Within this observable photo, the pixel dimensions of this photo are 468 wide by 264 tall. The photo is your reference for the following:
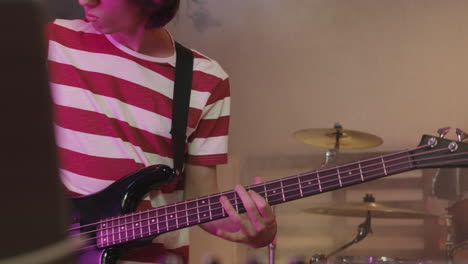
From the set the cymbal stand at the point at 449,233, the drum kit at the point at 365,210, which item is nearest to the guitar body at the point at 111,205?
the drum kit at the point at 365,210

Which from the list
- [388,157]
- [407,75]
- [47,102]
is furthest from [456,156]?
[407,75]

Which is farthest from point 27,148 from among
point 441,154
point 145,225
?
point 441,154

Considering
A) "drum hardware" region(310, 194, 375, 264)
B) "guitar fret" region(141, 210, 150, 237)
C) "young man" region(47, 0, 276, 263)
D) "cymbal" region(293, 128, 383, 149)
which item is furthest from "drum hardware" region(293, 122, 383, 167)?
"guitar fret" region(141, 210, 150, 237)

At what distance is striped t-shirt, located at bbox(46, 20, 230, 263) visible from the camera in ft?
4.14

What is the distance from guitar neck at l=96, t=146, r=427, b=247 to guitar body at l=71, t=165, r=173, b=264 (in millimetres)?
44

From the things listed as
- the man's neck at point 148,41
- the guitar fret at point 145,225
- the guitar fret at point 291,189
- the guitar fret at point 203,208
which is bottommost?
the guitar fret at point 145,225

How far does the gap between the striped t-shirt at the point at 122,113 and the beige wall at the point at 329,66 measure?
4.37 ft

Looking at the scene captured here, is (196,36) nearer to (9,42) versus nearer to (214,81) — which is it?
(214,81)

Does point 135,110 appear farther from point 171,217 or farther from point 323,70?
point 323,70

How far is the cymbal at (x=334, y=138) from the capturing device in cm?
242

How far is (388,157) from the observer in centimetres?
126

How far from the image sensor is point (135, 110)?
4.32 ft

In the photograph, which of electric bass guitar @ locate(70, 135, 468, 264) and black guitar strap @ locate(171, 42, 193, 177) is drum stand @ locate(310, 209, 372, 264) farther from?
black guitar strap @ locate(171, 42, 193, 177)

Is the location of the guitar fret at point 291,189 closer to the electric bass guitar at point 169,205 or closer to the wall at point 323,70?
the electric bass guitar at point 169,205
